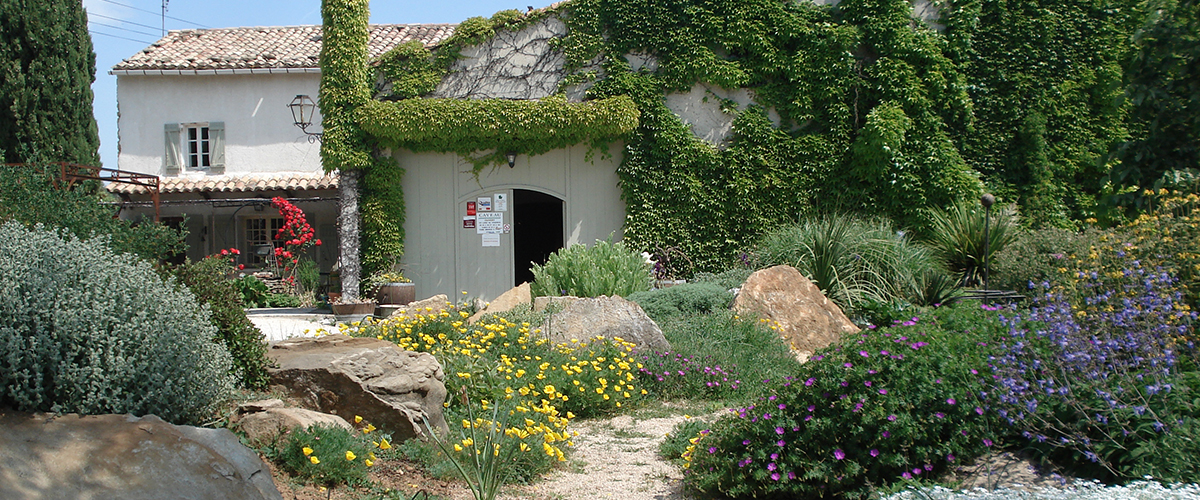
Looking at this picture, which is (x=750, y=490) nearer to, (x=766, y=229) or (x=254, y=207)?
(x=766, y=229)

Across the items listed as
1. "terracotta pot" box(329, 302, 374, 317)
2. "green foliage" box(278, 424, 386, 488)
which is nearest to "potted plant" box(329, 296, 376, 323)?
"terracotta pot" box(329, 302, 374, 317)

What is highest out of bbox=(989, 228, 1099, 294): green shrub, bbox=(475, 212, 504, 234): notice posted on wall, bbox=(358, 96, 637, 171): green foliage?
bbox=(358, 96, 637, 171): green foliage

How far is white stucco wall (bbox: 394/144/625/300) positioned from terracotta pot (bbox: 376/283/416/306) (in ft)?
2.29

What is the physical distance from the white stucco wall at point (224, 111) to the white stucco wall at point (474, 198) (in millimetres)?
7178

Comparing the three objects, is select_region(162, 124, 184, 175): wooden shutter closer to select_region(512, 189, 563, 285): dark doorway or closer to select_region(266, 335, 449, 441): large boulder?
select_region(512, 189, 563, 285): dark doorway

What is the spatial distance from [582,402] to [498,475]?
1.52 meters

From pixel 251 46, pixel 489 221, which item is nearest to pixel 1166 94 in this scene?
pixel 489 221

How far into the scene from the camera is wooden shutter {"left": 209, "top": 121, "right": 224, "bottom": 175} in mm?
16969

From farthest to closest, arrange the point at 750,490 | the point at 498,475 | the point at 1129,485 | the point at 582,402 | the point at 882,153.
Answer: the point at 882,153 < the point at 582,402 < the point at 498,475 < the point at 750,490 < the point at 1129,485

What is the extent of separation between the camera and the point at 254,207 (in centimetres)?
1680

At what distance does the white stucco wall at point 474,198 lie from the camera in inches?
440

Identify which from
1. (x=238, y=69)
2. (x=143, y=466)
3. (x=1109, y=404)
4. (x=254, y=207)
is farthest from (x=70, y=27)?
(x=1109, y=404)

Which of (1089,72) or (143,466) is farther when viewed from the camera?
(1089,72)

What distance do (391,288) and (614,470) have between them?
701 cm
